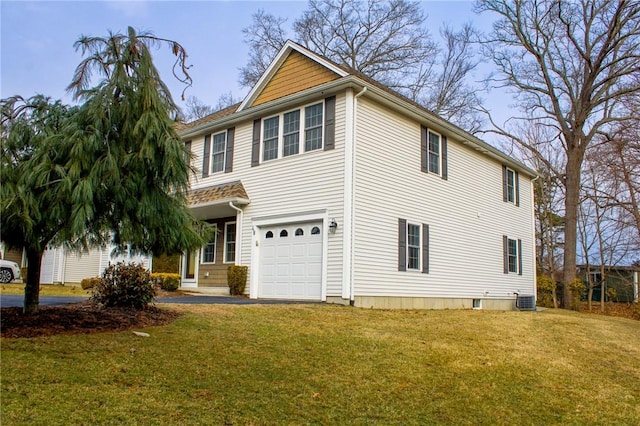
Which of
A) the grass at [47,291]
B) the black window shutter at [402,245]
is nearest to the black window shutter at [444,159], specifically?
the black window shutter at [402,245]

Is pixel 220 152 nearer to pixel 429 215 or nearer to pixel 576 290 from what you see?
pixel 429 215

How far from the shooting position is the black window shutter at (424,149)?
15758 mm

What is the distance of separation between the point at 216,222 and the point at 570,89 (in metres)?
18.2

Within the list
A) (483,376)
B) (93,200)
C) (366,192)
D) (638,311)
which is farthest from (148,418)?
(638,311)

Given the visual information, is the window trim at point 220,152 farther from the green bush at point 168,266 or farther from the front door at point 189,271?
the green bush at point 168,266

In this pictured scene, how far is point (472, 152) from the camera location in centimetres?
1848

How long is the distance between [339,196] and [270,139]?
3.24 meters

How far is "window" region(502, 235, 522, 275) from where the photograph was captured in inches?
790

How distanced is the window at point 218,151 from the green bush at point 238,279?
3434 mm

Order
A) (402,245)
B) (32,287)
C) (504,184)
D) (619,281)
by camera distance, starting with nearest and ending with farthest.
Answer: (32,287) → (402,245) → (504,184) → (619,281)

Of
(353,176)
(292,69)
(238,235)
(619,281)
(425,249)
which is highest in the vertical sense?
(292,69)

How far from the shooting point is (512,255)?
20.8m

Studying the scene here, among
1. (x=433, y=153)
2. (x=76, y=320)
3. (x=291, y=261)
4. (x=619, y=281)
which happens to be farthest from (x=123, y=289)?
(x=619, y=281)

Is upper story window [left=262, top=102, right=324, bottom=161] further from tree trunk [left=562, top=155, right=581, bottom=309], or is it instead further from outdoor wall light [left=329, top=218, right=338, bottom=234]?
tree trunk [left=562, top=155, right=581, bottom=309]
